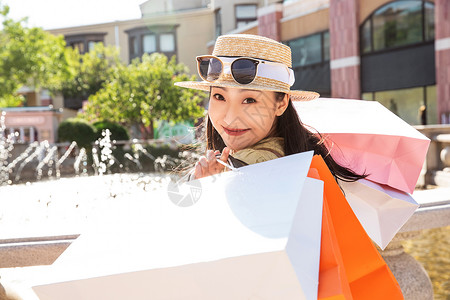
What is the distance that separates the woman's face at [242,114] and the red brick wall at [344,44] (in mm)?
16752

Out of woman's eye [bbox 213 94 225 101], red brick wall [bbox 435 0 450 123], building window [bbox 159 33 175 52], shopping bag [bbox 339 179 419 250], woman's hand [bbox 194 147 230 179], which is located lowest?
shopping bag [bbox 339 179 419 250]

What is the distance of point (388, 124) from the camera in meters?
1.72

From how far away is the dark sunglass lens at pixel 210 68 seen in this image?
150cm

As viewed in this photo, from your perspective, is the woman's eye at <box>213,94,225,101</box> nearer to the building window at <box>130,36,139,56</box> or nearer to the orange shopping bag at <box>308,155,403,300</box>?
the orange shopping bag at <box>308,155,403,300</box>

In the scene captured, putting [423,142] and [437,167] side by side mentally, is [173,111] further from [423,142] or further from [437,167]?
[423,142]

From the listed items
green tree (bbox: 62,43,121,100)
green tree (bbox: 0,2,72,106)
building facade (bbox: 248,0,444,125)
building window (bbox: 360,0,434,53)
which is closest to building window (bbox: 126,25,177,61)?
green tree (bbox: 62,43,121,100)

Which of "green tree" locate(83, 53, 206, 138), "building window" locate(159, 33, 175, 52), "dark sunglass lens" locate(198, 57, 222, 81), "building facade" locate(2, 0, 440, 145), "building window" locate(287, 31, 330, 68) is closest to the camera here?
"dark sunglass lens" locate(198, 57, 222, 81)

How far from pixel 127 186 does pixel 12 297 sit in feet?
20.7

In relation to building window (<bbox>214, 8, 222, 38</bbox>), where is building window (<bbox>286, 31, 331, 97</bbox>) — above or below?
below

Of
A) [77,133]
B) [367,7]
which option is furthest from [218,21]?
[77,133]

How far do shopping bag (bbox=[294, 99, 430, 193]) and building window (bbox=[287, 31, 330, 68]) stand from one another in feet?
59.2

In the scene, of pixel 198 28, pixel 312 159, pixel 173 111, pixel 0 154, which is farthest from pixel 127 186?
pixel 198 28

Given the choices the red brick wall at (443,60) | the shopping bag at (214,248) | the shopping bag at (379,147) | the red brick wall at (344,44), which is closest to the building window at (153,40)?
the red brick wall at (344,44)

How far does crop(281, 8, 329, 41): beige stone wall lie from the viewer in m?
18.7
